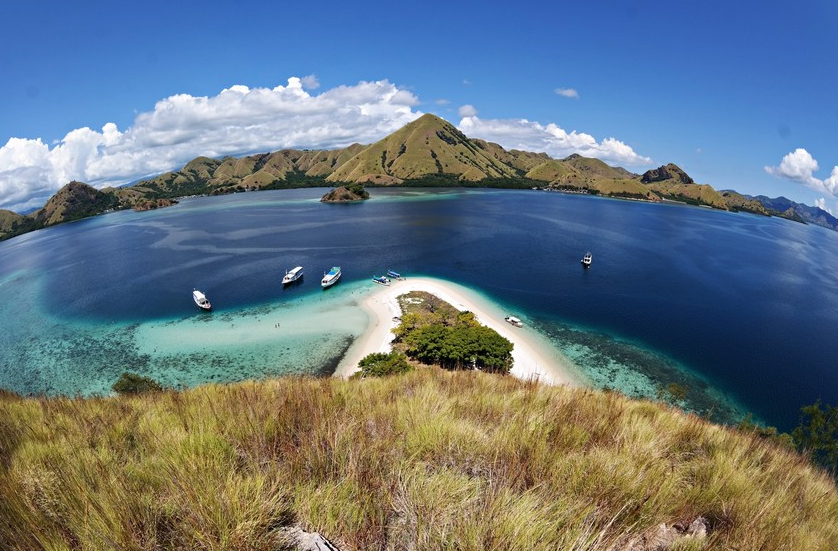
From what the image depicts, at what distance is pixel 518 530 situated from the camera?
2.32 m

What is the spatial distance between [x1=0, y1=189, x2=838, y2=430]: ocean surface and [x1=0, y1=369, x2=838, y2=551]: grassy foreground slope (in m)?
23.2

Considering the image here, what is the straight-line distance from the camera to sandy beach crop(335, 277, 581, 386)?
29.0m

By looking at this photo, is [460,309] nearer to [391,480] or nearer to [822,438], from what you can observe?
[822,438]

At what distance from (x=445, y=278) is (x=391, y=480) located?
52.7 m

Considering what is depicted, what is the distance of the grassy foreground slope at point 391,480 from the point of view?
8.09ft

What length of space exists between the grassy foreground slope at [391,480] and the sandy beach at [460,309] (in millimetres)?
16799

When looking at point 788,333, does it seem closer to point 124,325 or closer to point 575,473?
point 575,473

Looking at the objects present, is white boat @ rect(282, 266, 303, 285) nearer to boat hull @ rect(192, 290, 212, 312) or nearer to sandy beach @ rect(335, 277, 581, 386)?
boat hull @ rect(192, 290, 212, 312)

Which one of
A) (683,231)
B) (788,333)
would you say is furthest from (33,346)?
(683,231)

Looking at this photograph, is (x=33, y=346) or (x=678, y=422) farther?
(x=33, y=346)

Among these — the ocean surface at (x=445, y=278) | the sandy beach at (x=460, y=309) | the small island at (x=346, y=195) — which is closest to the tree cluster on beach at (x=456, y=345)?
the sandy beach at (x=460, y=309)

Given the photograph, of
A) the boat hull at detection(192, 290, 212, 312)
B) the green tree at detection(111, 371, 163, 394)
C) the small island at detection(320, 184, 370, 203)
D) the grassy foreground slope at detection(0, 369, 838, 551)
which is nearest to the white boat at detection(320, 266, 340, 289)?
the boat hull at detection(192, 290, 212, 312)

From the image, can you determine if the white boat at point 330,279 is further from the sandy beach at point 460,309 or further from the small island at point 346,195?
the small island at point 346,195

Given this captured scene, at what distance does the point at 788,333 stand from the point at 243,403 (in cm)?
6157
